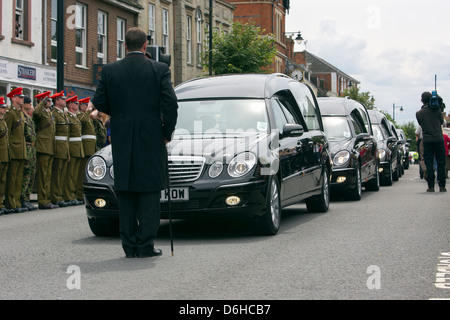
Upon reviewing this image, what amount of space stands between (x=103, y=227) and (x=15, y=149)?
5062mm

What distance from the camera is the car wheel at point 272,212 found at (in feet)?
30.1

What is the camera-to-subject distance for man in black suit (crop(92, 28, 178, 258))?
7.49 m

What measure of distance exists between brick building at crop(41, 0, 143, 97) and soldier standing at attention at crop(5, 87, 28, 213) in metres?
13.9

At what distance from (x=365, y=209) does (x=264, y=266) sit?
6.16m

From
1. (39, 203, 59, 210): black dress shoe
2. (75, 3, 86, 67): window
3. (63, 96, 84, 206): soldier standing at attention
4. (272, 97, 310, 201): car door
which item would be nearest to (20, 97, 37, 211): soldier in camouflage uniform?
(39, 203, 59, 210): black dress shoe

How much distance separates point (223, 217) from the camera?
9023mm

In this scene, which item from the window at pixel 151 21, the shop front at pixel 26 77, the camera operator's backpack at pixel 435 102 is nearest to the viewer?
the camera operator's backpack at pixel 435 102

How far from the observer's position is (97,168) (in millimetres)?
9281

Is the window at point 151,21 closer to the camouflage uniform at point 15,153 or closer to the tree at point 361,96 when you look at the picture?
the camouflage uniform at point 15,153

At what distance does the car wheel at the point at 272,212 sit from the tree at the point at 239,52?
96.0 feet

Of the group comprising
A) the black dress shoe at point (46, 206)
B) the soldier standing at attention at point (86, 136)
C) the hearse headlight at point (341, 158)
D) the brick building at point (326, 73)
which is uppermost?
the brick building at point (326, 73)

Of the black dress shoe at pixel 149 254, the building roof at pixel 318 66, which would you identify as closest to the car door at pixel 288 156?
the black dress shoe at pixel 149 254

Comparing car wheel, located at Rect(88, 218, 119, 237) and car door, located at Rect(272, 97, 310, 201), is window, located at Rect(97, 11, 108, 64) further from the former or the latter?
car wheel, located at Rect(88, 218, 119, 237)
